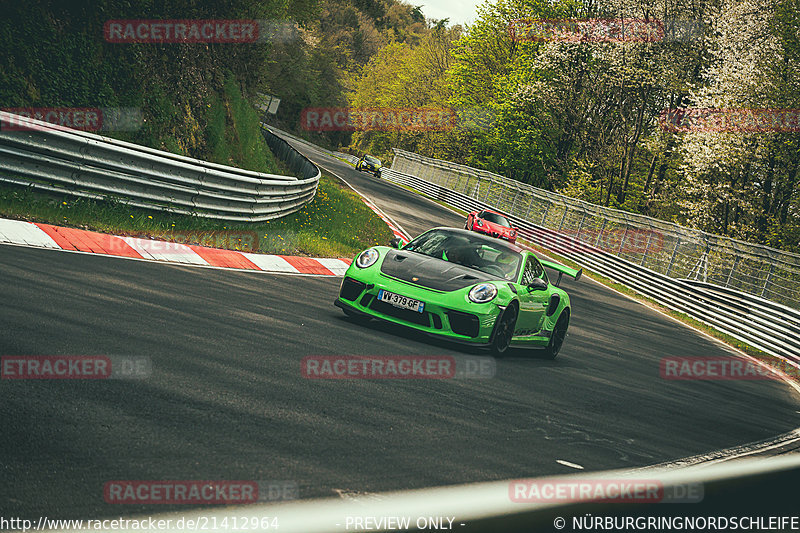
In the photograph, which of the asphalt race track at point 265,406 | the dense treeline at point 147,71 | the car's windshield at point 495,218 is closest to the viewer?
the asphalt race track at point 265,406

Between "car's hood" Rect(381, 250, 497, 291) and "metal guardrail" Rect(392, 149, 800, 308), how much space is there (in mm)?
12810

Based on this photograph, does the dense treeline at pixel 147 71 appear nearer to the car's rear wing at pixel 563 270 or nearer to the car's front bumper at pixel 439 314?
the car's front bumper at pixel 439 314

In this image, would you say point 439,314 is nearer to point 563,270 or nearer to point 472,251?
point 472,251

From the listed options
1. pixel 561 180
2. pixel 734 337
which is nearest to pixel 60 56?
Result: pixel 734 337

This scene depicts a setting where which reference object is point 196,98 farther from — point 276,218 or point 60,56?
point 60,56

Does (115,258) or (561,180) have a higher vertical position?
(561,180)

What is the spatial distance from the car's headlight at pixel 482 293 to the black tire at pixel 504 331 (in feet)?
0.84

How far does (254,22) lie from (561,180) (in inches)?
1324

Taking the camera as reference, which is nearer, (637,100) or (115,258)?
(115,258)

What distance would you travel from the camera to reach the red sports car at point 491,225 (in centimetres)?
2928

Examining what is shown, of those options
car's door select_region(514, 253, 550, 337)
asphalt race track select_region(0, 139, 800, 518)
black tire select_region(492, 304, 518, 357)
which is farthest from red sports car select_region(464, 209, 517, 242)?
black tire select_region(492, 304, 518, 357)

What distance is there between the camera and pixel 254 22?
961 inches

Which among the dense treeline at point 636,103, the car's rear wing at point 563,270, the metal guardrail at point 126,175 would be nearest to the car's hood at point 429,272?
the car's rear wing at point 563,270

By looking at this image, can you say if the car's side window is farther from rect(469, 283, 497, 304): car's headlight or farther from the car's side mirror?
rect(469, 283, 497, 304): car's headlight
